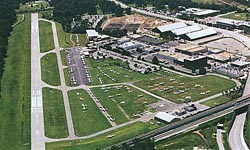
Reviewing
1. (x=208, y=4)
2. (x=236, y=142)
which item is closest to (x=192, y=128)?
(x=236, y=142)

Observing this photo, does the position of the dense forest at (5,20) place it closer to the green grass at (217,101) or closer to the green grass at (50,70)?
the green grass at (50,70)

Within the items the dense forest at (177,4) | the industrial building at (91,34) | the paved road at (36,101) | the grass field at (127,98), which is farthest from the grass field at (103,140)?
the dense forest at (177,4)

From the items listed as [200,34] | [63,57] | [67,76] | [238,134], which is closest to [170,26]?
[200,34]

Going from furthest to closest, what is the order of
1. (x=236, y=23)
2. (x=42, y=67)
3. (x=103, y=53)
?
(x=236, y=23), (x=103, y=53), (x=42, y=67)

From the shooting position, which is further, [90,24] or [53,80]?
[90,24]

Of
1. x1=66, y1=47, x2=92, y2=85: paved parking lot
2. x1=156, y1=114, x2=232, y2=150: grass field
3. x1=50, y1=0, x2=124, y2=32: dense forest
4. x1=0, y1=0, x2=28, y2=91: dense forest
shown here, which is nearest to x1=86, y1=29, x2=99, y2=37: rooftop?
x1=66, y1=47, x2=92, y2=85: paved parking lot

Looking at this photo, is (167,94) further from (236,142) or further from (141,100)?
(236,142)
